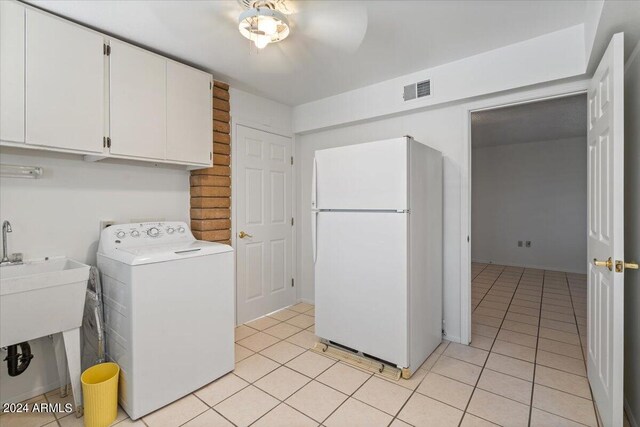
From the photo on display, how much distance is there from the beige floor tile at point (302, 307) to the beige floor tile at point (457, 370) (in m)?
1.61

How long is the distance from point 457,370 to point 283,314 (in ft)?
6.07

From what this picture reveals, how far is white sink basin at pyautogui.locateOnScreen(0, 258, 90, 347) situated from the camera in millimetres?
1487

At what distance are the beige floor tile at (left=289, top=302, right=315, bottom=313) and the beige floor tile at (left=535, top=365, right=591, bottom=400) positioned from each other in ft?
7.25

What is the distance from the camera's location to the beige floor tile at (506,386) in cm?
193

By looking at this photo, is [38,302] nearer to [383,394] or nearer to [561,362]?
[383,394]

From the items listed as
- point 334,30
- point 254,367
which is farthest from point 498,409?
point 334,30

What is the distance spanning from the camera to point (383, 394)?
1.98 m

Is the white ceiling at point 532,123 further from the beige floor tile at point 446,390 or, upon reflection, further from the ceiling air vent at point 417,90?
the beige floor tile at point 446,390

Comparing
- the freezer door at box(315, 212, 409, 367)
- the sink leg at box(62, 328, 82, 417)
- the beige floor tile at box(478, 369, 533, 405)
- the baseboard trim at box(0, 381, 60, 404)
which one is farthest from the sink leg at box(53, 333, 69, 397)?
the beige floor tile at box(478, 369, 533, 405)

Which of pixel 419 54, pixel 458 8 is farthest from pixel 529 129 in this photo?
pixel 458 8

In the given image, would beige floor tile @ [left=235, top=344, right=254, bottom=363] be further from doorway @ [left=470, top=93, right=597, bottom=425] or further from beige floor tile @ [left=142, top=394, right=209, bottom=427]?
doorway @ [left=470, top=93, right=597, bottom=425]

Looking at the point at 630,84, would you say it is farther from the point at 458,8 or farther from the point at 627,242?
the point at 458,8

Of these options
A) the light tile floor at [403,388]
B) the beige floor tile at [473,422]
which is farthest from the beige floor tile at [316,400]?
the beige floor tile at [473,422]

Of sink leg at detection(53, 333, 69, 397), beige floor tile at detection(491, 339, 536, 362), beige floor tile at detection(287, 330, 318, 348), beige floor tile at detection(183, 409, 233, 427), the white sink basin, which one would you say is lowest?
beige floor tile at detection(183, 409, 233, 427)
